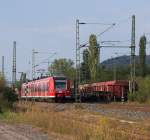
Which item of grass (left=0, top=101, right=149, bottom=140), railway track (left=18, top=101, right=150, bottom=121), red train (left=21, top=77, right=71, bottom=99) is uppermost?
red train (left=21, top=77, right=71, bottom=99)

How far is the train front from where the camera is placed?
6488 centimetres

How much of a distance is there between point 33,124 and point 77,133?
7865 mm

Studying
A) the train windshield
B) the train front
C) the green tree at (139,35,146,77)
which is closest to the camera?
the train front

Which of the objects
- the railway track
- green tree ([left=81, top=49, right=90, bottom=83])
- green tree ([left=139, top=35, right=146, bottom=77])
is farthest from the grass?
green tree ([left=81, top=49, right=90, bottom=83])

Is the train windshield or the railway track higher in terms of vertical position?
the train windshield

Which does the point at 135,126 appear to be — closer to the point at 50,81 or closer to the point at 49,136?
the point at 49,136

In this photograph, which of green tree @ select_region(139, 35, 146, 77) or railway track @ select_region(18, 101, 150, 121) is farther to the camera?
green tree @ select_region(139, 35, 146, 77)

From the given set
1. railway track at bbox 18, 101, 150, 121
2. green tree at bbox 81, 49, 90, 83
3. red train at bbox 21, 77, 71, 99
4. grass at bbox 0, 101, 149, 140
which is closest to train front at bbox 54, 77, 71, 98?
red train at bbox 21, 77, 71, 99

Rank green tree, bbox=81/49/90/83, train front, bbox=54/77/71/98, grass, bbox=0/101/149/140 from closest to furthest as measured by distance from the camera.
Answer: grass, bbox=0/101/149/140 → train front, bbox=54/77/71/98 → green tree, bbox=81/49/90/83

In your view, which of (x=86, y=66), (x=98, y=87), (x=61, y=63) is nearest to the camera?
(x=98, y=87)

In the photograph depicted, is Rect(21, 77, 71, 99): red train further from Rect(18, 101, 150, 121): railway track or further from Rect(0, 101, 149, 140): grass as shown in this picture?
Rect(0, 101, 149, 140): grass

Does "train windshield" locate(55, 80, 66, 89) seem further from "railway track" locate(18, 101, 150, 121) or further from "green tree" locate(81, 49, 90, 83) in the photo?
"green tree" locate(81, 49, 90, 83)

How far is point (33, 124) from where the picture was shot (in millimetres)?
29562

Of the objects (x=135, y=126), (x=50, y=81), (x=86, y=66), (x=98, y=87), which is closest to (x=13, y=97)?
(x=50, y=81)
